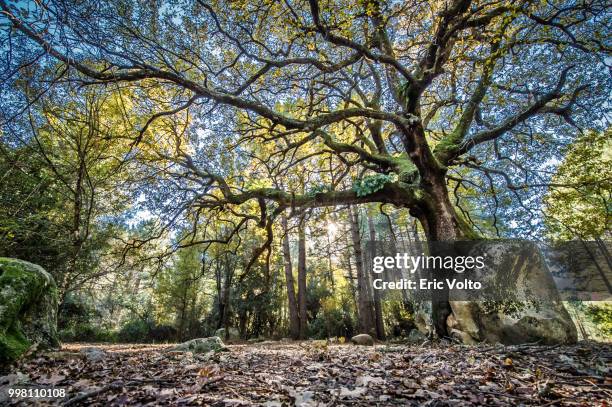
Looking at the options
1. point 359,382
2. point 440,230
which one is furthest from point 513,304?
point 359,382

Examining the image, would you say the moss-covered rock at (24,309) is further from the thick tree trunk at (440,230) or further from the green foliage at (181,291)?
the green foliage at (181,291)

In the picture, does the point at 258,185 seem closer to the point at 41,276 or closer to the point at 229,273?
the point at 41,276

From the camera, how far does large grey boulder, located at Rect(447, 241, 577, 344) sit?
4.71 meters

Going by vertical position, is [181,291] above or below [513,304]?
above

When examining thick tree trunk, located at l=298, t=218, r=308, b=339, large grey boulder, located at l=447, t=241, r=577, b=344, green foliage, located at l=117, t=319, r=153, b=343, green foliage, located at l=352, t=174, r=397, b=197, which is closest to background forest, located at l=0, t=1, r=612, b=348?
green foliage, located at l=352, t=174, r=397, b=197

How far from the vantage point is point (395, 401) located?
178 centimetres

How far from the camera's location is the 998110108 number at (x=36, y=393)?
2.00 metres

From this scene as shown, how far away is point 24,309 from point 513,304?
8138 millimetres

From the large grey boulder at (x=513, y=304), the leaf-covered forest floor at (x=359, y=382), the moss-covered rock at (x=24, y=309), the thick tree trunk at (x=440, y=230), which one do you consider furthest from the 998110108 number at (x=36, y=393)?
the thick tree trunk at (x=440, y=230)

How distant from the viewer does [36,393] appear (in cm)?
204

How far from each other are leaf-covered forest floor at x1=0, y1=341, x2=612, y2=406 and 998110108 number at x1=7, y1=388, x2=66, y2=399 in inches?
2.9

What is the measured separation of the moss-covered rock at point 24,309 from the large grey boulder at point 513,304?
6.82 metres

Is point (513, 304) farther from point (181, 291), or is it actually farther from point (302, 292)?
point (181, 291)

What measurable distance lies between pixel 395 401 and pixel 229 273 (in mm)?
15133
